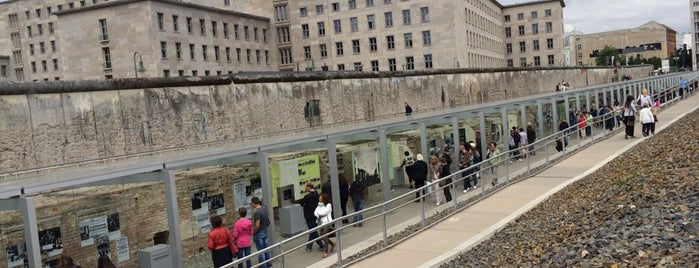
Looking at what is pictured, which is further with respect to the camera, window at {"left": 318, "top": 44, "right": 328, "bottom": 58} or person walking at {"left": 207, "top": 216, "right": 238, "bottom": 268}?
window at {"left": 318, "top": 44, "right": 328, "bottom": 58}

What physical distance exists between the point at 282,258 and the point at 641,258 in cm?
496

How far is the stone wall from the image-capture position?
618 inches

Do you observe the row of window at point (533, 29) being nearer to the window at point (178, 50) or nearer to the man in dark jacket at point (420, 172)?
the window at point (178, 50)

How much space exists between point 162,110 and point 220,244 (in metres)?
10.2

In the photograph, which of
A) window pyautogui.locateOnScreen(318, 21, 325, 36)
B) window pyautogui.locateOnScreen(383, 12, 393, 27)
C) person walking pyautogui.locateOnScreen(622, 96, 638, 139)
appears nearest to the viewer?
person walking pyautogui.locateOnScreen(622, 96, 638, 139)

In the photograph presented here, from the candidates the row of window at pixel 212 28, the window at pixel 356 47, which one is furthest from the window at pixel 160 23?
the window at pixel 356 47

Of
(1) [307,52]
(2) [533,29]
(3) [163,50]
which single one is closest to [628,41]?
(2) [533,29]

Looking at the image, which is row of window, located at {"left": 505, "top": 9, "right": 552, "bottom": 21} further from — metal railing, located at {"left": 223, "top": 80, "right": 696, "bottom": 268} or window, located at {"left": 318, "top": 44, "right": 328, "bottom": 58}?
metal railing, located at {"left": 223, "top": 80, "right": 696, "bottom": 268}

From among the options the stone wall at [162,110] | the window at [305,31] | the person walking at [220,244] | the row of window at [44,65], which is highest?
the window at [305,31]

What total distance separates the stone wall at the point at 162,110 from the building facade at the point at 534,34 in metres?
69.2

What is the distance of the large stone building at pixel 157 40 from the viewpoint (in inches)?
2040

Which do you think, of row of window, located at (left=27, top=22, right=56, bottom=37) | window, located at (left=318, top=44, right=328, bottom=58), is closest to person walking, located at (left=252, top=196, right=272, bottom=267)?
window, located at (left=318, top=44, right=328, bottom=58)

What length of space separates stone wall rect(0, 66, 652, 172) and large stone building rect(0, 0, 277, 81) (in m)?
20.9

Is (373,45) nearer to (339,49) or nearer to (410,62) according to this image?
(339,49)
